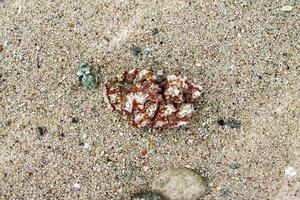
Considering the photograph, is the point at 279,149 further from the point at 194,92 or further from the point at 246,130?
the point at 194,92

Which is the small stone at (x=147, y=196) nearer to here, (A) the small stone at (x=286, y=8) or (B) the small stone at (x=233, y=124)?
(B) the small stone at (x=233, y=124)

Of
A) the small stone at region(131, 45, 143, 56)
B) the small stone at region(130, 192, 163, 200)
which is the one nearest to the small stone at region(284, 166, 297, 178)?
the small stone at region(130, 192, 163, 200)

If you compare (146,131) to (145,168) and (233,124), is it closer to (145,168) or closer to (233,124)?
(145,168)

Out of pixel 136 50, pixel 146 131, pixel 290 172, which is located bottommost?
pixel 290 172

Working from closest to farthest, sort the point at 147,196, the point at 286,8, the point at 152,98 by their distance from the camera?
the point at 152,98, the point at 147,196, the point at 286,8

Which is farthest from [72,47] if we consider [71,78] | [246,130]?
[246,130]

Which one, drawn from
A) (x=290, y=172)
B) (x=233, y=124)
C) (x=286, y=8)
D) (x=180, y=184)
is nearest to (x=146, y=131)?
(x=180, y=184)

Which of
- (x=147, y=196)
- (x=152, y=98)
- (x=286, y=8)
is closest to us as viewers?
(x=152, y=98)
